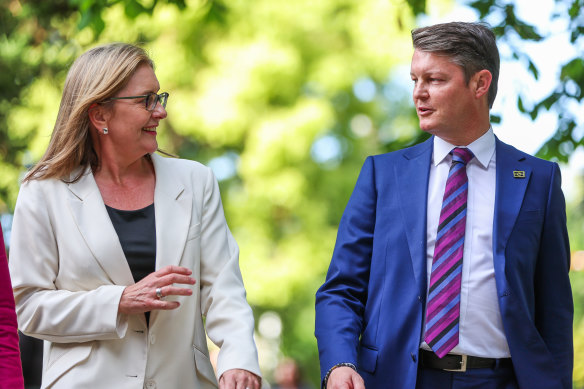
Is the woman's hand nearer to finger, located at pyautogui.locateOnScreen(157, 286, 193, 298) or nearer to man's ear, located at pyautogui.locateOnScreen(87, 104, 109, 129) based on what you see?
finger, located at pyautogui.locateOnScreen(157, 286, 193, 298)

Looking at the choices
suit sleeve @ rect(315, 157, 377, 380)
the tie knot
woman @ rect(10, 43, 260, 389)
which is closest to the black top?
woman @ rect(10, 43, 260, 389)

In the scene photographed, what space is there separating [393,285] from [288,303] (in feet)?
39.7

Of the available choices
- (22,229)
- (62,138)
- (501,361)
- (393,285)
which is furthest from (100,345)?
(501,361)

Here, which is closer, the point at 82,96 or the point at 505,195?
the point at 505,195

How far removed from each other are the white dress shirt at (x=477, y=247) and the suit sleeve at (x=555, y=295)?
24 centimetres

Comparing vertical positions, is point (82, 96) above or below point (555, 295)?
above

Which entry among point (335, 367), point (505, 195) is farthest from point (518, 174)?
point (335, 367)

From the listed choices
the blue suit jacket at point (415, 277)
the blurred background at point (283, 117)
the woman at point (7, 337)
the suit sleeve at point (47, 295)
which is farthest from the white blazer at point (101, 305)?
the blurred background at point (283, 117)

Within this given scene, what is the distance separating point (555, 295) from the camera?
3611mm

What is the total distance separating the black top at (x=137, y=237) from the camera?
3.70 m

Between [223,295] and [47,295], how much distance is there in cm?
70

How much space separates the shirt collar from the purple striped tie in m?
0.12

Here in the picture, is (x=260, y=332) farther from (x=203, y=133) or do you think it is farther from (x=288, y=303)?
(x=203, y=133)

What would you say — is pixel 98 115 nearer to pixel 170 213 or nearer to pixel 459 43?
pixel 170 213
